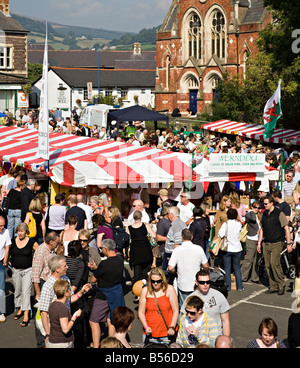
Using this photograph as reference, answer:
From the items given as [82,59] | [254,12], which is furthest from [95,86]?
[254,12]

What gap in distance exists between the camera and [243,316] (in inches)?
385

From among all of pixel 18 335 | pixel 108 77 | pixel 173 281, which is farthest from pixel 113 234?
pixel 108 77

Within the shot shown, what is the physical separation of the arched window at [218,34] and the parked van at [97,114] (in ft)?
70.2

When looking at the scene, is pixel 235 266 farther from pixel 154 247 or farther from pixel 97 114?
pixel 97 114

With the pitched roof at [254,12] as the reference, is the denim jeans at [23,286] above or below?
below

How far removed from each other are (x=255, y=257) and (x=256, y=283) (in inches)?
20.9

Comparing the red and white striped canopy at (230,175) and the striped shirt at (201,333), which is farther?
the red and white striped canopy at (230,175)

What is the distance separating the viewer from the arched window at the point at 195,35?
186ft

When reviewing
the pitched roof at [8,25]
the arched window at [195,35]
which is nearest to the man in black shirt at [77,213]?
the arched window at [195,35]

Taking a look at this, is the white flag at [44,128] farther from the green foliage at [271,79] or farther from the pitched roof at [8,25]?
the pitched roof at [8,25]

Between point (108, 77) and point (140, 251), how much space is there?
72.6 m

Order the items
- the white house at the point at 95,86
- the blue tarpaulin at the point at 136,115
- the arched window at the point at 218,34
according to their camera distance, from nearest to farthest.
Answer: the blue tarpaulin at the point at 136,115 → the arched window at the point at 218,34 → the white house at the point at 95,86

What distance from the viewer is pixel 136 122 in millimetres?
28922

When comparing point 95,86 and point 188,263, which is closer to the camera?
point 188,263
